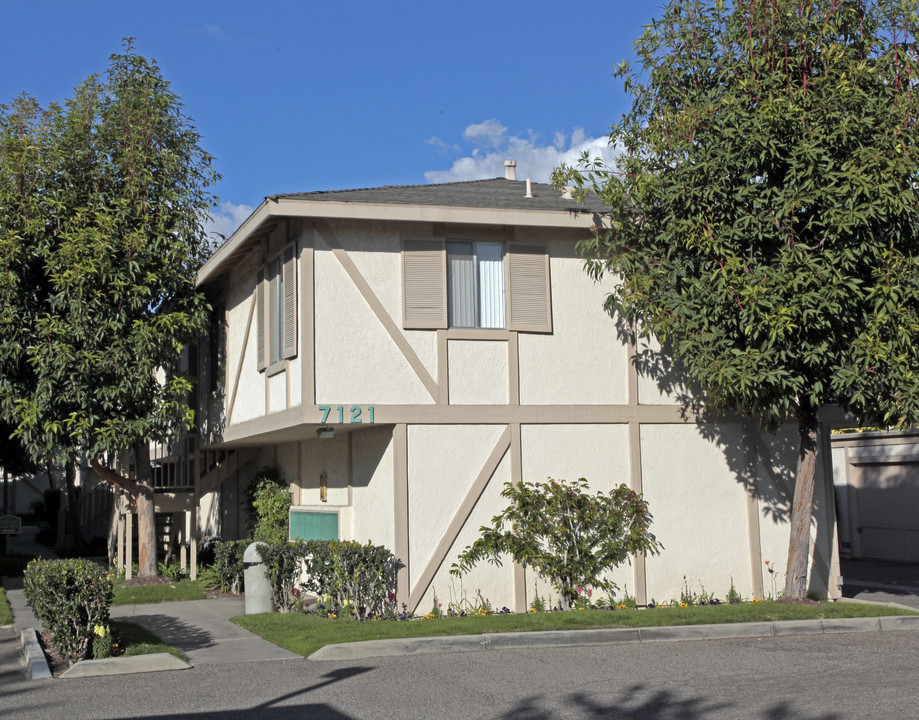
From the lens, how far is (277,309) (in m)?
14.9

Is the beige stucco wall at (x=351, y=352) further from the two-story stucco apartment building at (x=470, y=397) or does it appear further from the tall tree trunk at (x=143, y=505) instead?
the tall tree trunk at (x=143, y=505)

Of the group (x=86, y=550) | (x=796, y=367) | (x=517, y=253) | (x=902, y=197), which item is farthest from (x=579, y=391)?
(x=86, y=550)

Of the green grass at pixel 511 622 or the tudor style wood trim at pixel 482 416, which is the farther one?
the tudor style wood trim at pixel 482 416

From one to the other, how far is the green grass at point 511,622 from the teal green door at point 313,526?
5.84 feet

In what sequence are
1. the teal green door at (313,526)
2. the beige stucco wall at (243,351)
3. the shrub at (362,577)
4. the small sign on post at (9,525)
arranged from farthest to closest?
1. the small sign on post at (9,525)
2. the beige stucco wall at (243,351)
3. the teal green door at (313,526)
4. the shrub at (362,577)

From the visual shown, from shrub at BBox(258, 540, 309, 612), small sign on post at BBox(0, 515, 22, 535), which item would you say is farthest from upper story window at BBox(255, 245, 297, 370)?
small sign on post at BBox(0, 515, 22, 535)

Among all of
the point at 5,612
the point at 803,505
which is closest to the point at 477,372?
the point at 803,505

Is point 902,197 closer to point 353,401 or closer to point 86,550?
point 353,401

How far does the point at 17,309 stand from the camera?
54.3 ft

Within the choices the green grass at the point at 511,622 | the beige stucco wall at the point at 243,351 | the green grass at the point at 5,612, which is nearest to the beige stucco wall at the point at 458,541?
the green grass at the point at 511,622

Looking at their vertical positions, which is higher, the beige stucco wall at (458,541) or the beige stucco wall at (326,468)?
the beige stucco wall at (326,468)

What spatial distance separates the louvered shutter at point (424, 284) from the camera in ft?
45.1

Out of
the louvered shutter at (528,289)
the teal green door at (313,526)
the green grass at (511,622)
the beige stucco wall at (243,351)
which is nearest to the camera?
the green grass at (511,622)

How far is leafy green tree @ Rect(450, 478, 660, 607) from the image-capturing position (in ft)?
44.8
